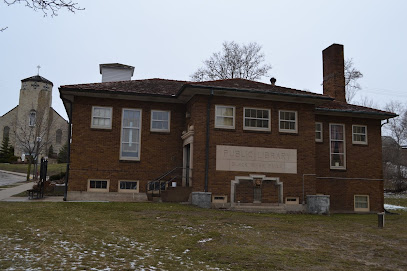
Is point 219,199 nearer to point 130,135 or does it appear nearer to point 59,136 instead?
point 130,135

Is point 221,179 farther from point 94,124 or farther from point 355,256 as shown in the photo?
point 355,256

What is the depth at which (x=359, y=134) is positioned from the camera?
68.3 feet

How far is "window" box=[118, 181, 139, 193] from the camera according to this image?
18000mm

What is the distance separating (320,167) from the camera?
19938mm

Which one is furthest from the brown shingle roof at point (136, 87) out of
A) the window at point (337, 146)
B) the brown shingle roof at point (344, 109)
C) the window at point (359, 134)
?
the window at point (359, 134)

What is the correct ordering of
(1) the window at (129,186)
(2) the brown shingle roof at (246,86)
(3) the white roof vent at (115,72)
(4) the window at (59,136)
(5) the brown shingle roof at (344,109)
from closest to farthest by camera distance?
1. (2) the brown shingle roof at (246,86)
2. (1) the window at (129,186)
3. (5) the brown shingle roof at (344,109)
4. (3) the white roof vent at (115,72)
5. (4) the window at (59,136)

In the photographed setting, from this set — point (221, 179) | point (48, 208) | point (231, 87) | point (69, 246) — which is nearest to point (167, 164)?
point (221, 179)

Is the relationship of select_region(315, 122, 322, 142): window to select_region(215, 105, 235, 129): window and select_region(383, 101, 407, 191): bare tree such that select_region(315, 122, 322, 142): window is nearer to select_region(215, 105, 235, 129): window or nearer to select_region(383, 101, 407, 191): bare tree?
select_region(215, 105, 235, 129): window

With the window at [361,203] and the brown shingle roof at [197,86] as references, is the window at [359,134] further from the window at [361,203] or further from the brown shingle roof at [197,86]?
the window at [361,203]

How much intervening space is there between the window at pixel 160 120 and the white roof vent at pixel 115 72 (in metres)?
6.80

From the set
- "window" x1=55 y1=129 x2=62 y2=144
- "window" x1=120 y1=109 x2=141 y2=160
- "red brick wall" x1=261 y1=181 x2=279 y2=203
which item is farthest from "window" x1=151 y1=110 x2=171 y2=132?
"window" x1=55 y1=129 x2=62 y2=144

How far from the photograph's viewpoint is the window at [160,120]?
18844 mm

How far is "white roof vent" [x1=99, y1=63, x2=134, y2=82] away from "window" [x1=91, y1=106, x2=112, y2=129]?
6.76 metres

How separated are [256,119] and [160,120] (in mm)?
4797
